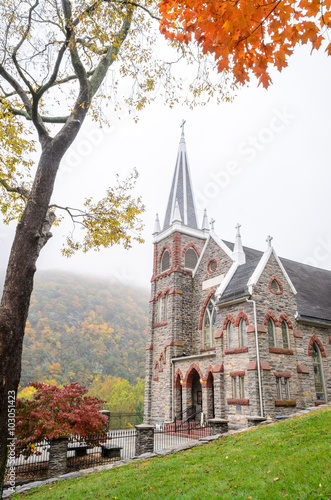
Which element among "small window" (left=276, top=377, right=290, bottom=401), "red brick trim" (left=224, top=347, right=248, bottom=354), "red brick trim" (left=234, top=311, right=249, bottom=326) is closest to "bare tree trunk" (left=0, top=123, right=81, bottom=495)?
"red brick trim" (left=234, top=311, right=249, bottom=326)

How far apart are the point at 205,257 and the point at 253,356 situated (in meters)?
9.91

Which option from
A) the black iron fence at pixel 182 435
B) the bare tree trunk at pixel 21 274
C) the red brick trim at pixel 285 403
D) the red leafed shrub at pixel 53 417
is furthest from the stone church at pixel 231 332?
the bare tree trunk at pixel 21 274

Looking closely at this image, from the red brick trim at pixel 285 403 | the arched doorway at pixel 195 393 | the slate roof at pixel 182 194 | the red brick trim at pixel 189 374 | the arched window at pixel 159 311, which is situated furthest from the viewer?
→ the slate roof at pixel 182 194

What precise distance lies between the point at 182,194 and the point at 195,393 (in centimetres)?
1712

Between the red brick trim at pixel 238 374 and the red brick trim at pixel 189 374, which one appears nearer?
the red brick trim at pixel 238 374

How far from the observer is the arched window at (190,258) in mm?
27184

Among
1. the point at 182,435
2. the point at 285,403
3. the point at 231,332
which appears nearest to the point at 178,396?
the point at 182,435

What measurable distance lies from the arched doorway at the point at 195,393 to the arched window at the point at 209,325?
2.26 metres

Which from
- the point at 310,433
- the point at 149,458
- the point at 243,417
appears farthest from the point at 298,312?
the point at 149,458

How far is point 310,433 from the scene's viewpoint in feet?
29.9

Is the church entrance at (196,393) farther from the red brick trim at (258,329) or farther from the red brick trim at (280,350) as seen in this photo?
the red brick trim at (258,329)

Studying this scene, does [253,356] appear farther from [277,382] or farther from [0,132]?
[0,132]

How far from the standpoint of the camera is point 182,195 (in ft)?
104

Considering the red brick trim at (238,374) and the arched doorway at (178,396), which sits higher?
the red brick trim at (238,374)
